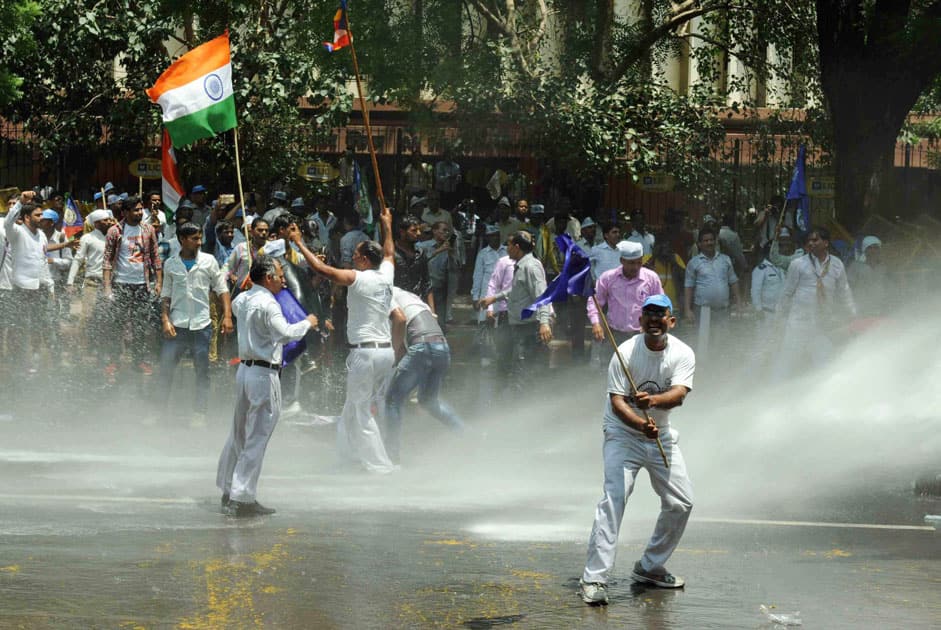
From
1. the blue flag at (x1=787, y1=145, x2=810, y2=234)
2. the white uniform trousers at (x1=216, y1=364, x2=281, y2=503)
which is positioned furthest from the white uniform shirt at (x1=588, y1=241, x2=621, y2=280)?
the white uniform trousers at (x1=216, y1=364, x2=281, y2=503)

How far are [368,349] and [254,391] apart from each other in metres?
1.77

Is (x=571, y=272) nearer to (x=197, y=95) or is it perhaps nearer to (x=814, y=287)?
(x=197, y=95)

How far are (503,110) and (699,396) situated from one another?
758 centimetres

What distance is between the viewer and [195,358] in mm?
14102

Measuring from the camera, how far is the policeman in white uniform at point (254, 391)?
963 centimetres

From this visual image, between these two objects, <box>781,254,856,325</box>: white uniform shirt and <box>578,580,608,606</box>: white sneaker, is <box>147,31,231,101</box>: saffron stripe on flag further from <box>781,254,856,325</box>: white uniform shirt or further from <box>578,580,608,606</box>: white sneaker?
<box>578,580,608,606</box>: white sneaker

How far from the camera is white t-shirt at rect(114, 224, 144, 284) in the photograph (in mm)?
15992

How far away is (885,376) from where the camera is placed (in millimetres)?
15531

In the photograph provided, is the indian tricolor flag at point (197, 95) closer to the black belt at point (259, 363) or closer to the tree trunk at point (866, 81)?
the black belt at point (259, 363)

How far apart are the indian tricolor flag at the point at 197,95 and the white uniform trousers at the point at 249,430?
4228 millimetres

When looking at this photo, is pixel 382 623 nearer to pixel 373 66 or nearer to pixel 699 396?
pixel 699 396

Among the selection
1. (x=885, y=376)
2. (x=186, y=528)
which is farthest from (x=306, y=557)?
(x=885, y=376)

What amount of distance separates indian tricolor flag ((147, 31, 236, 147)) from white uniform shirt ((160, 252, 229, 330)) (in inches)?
46.2

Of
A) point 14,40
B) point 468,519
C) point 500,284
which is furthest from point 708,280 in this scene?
point 14,40
